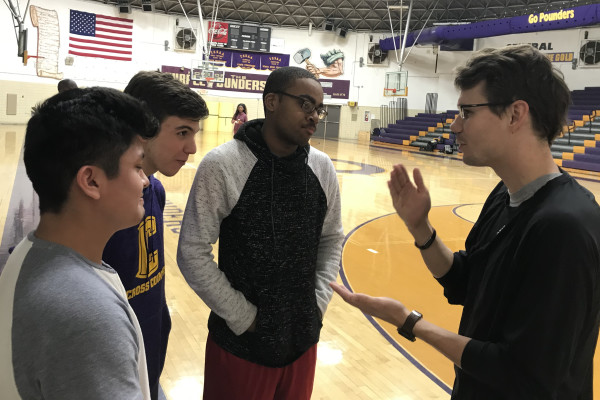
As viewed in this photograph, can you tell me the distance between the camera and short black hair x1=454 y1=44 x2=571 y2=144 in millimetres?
1409

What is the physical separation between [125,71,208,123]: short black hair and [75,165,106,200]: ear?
3.33 ft

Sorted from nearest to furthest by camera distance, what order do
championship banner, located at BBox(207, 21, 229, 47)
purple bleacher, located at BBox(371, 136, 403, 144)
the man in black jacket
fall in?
the man in black jacket < purple bleacher, located at BBox(371, 136, 403, 144) < championship banner, located at BBox(207, 21, 229, 47)

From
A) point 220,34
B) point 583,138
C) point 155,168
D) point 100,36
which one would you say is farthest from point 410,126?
point 155,168

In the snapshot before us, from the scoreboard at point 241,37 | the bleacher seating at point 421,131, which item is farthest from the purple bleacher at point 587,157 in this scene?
the scoreboard at point 241,37

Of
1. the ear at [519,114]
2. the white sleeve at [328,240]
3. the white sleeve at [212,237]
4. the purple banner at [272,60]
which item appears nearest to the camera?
the ear at [519,114]

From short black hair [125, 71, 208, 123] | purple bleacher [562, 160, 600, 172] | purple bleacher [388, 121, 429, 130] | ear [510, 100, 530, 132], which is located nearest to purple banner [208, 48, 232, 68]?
purple bleacher [388, 121, 429, 130]

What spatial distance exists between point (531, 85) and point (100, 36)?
24451 mm

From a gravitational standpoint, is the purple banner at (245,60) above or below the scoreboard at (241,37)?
below

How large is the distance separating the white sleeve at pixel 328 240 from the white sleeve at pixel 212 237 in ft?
1.16

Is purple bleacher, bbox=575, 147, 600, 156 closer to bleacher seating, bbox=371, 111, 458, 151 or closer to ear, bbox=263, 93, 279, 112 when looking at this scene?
bleacher seating, bbox=371, 111, 458, 151

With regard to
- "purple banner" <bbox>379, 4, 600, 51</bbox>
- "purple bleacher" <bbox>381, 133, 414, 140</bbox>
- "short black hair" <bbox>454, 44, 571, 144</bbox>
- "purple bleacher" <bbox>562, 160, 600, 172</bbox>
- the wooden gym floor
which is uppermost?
"purple banner" <bbox>379, 4, 600, 51</bbox>

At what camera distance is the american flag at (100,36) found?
70.7ft

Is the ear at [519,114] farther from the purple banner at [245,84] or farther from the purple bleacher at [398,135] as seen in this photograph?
the purple banner at [245,84]

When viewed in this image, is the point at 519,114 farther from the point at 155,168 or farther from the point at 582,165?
the point at 582,165
